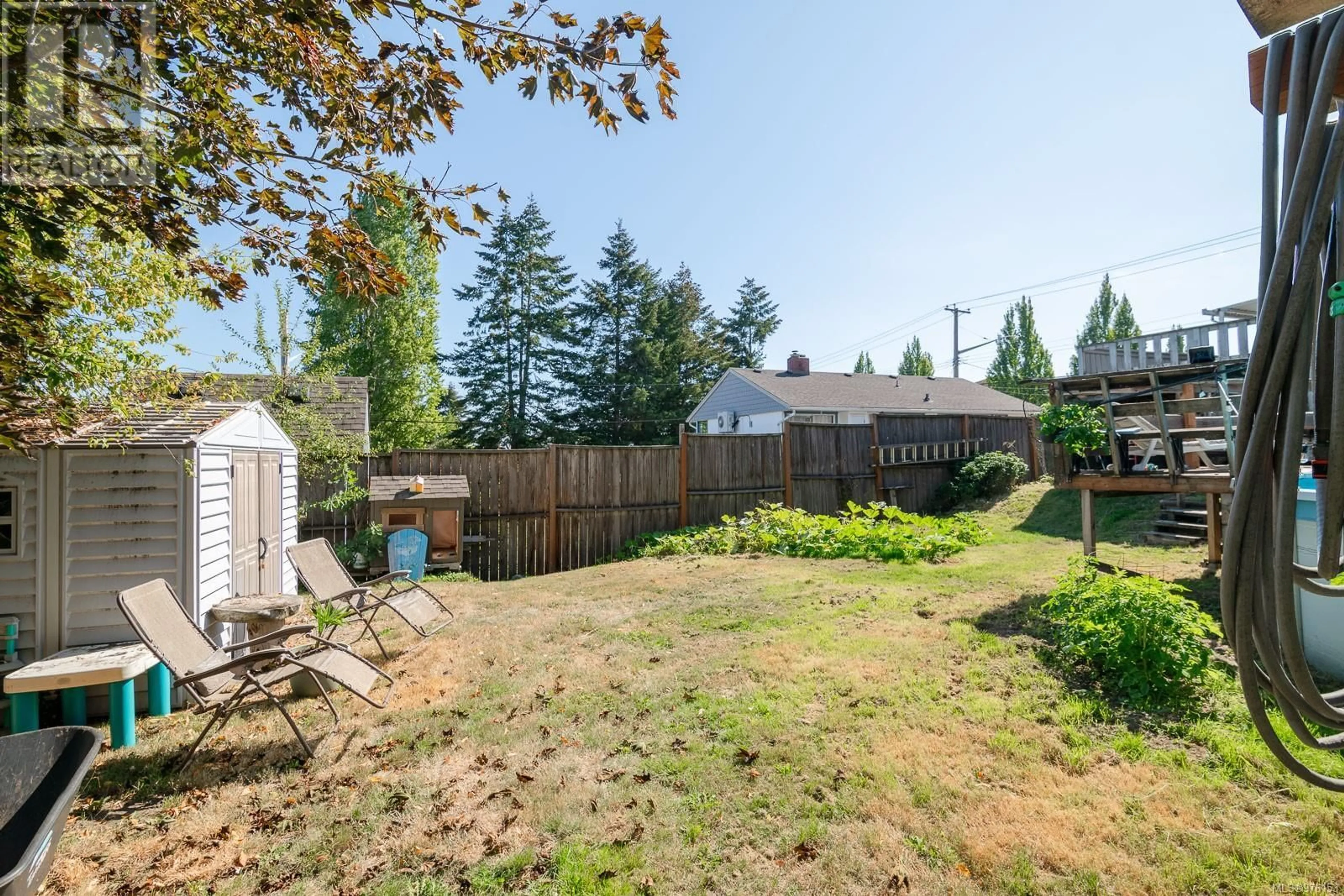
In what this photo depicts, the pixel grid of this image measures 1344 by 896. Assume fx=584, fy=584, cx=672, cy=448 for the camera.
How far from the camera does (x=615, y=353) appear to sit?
89.2 ft

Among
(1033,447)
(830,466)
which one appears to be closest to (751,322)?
(1033,447)

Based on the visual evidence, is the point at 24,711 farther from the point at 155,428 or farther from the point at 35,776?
the point at 35,776

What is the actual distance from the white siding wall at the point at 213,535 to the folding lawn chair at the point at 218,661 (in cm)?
47

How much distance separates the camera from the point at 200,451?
4.43m

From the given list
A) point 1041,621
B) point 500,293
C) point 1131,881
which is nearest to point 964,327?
point 500,293

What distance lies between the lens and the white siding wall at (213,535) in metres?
4.48

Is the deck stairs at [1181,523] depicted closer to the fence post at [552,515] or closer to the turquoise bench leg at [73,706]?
the fence post at [552,515]

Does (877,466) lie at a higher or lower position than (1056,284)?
lower

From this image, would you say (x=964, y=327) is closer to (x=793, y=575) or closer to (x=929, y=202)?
(x=929, y=202)

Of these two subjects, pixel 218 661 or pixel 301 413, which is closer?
pixel 218 661

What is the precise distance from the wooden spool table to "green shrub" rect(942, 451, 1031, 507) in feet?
40.9

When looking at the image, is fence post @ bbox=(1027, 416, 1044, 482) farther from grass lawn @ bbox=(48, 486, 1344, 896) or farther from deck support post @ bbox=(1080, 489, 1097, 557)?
grass lawn @ bbox=(48, 486, 1344, 896)

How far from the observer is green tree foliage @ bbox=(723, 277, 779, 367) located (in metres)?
34.0

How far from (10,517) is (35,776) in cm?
315
